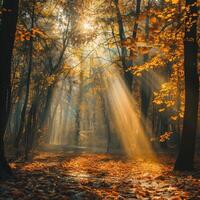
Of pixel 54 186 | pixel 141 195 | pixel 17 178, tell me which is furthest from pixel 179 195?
pixel 17 178

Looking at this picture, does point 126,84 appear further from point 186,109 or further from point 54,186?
point 54,186

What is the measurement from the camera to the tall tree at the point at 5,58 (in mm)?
8852

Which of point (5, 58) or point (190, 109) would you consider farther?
point (190, 109)

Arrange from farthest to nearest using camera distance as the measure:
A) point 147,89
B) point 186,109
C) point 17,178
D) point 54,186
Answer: point 147,89 < point 186,109 < point 17,178 < point 54,186

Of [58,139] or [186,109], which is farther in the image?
[58,139]

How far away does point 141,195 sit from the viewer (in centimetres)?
723

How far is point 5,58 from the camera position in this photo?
899 cm

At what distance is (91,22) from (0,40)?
12.7m

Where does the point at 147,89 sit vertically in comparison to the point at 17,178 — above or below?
above

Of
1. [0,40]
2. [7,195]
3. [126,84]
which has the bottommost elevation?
[7,195]

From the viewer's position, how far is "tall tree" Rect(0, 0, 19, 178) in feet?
29.0

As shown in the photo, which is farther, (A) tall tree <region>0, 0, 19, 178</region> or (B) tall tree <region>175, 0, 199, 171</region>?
(B) tall tree <region>175, 0, 199, 171</region>

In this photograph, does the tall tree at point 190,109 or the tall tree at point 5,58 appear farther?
the tall tree at point 190,109

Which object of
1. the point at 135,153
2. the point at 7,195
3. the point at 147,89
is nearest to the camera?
the point at 7,195
